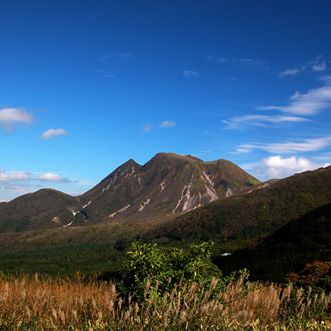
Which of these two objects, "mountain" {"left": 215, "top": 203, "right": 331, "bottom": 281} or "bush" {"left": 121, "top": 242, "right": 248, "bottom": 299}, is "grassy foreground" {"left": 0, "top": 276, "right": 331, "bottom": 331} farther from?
"mountain" {"left": 215, "top": 203, "right": 331, "bottom": 281}

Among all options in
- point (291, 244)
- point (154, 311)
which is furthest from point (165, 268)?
point (291, 244)

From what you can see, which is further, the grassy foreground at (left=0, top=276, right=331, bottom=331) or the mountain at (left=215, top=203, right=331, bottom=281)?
the mountain at (left=215, top=203, right=331, bottom=281)

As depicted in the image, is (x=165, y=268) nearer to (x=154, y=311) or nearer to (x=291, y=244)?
(x=154, y=311)

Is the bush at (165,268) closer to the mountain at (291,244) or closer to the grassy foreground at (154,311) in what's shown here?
the grassy foreground at (154,311)

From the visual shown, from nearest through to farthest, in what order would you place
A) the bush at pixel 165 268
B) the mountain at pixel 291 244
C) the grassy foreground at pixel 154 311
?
the grassy foreground at pixel 154 311 < the bush at pixel 165 268 < the mountain at pixel 291 244

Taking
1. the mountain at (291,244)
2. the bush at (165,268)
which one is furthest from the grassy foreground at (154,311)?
the mountain at (291,244)

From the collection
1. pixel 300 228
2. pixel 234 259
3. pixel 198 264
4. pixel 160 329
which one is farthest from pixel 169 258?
pixel 234 259

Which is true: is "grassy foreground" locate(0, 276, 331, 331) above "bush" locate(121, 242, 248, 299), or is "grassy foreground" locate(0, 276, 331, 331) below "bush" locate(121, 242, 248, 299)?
below

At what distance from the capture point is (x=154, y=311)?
22.5 ft

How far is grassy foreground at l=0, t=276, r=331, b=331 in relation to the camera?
268 inches

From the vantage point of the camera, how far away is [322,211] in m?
71.4

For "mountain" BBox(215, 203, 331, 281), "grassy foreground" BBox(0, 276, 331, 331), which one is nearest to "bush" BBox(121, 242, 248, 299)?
"grassy foreground" BBox(0, 276, 331, 331)

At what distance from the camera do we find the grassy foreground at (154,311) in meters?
6.80

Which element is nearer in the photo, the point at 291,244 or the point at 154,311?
the point at 154,311
